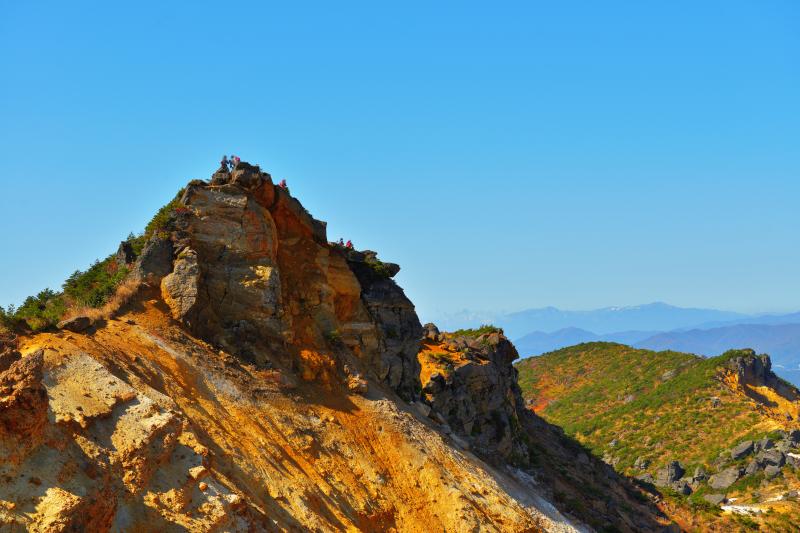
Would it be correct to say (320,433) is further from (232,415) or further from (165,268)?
(165,268)

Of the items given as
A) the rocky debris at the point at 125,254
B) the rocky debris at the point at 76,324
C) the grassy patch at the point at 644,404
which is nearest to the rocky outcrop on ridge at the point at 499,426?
the rocky debris at the point at 125,254

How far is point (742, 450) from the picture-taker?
179 ft

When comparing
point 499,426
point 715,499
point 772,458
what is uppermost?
point 499,426

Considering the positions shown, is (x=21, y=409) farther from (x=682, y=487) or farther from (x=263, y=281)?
(x=682, y=487)

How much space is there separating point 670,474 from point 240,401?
44454mm

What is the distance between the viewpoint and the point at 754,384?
72188 millimetres

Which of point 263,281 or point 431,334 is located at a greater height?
point 431,334

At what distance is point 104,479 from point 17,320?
20.3 feet

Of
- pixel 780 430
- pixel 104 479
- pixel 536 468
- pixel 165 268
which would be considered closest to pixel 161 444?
pixel 104 479

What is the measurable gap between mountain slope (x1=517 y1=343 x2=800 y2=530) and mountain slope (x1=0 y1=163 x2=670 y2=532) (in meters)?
26.2

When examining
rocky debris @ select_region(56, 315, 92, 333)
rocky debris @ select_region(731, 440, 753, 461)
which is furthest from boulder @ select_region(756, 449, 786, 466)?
rocky debris @ select_region(56, 315, 92, 333)

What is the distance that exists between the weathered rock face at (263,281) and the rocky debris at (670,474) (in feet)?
115

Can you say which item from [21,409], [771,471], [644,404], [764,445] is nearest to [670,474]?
[771,471]

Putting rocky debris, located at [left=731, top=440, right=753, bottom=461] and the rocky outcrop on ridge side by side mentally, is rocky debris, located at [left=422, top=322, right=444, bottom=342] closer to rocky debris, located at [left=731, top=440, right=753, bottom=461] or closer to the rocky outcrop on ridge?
the rocky outcrop on ridge
